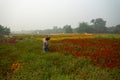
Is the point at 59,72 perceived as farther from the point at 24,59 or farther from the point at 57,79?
the point at 24,59

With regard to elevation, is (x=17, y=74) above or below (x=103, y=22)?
below

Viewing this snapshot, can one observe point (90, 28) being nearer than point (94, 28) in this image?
Yes

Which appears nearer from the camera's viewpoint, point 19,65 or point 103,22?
point 19,65

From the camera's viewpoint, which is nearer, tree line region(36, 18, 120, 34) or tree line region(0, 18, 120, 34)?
tree line region(0, 18, 120, 34)

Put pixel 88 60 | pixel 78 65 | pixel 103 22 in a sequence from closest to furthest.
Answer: pixel 78 65, pixel 88 60, pixel 103 22

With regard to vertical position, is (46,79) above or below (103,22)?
below

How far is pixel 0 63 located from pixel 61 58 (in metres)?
4.51

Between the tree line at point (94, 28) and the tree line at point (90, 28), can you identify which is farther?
the tree line at point (94, 28)

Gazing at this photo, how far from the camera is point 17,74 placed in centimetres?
1003

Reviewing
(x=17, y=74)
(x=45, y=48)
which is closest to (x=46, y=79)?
(x=17, y=74)

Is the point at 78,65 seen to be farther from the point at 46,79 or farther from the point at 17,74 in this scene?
the point at 17,74

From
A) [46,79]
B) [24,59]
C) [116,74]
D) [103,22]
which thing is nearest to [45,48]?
[24,59]

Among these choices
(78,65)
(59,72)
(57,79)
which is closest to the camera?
(57,79)

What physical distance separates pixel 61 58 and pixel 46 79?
3915 mm
